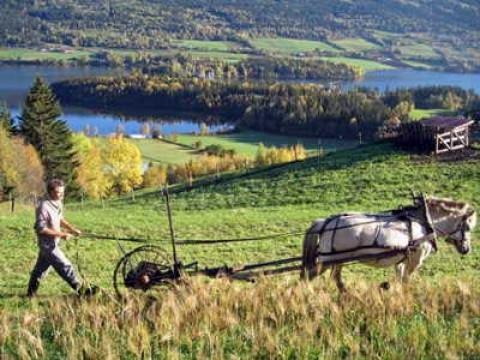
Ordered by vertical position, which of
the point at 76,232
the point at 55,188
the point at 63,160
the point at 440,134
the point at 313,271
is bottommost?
the point at 63,160

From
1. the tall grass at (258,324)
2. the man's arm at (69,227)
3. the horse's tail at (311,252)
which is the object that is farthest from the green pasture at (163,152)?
the tall grass at (258,324)

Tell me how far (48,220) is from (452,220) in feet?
23.0

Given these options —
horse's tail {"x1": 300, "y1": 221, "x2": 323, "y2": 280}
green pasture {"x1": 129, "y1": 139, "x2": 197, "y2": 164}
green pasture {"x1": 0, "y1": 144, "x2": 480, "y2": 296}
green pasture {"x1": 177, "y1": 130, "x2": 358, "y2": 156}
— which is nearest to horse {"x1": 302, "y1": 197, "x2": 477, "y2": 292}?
horse's tail {"x1": 300, "y1": 221, "x2": 323, "y2": 280}

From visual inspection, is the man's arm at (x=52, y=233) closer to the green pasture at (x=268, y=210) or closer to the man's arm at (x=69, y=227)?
the man's arm at (x=69, y=227)

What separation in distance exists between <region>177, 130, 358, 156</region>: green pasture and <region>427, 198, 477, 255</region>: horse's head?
8257 cm

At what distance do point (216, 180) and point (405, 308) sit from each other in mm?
32613

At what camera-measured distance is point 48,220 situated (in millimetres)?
10969

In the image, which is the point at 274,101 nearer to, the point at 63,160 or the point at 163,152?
the point at 163,152

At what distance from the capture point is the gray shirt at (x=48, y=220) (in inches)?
430

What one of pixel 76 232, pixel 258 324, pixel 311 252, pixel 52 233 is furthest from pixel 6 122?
pixel 258 324

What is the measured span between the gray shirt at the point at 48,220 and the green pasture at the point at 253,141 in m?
83.6

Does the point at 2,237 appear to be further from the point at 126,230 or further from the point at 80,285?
the point at 80,285

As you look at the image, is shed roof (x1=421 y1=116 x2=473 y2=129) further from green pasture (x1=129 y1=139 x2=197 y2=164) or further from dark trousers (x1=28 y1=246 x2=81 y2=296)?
green pasture (x1=129 y1=139 x2=197 y2=164)

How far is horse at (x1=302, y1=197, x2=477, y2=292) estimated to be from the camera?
441 inches
